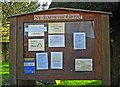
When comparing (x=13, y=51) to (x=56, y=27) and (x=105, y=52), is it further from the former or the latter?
(x=105, y=52)

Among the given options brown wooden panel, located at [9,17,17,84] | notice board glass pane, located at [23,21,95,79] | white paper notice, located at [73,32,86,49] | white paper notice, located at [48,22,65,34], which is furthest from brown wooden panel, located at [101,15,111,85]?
brown wooden panel, located at [9,17,17,84]

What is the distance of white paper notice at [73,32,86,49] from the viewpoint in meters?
5.63

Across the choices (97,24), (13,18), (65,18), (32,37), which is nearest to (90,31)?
(97,24)

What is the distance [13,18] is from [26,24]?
286mm

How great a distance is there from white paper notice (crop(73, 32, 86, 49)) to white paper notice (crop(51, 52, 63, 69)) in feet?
1.12

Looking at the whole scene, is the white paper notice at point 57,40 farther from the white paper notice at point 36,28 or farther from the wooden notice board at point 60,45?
the white paper notice at point 36,28

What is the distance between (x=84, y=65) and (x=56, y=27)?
887 mm

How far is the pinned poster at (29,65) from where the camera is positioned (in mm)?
5727

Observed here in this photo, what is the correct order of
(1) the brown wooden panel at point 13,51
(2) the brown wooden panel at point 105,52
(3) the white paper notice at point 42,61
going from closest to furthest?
1. (2) the brown wooden panel at point 105,52
2. (3) the white paper notice at point 42,61
3. (1) the brown wooden panel at point 13,51

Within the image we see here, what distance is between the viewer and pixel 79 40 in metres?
5.64

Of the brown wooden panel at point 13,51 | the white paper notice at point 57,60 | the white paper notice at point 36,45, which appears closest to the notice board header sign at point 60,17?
the white paper notice at point 36,45

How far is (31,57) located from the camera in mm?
5770

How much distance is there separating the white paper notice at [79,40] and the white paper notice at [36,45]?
63cm

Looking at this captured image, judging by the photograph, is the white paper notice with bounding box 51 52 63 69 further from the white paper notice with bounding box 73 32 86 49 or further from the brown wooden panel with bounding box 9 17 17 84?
the brown wooden panel with bounding box 9 17 17 84
